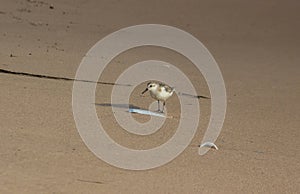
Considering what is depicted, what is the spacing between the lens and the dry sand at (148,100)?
5.77 m

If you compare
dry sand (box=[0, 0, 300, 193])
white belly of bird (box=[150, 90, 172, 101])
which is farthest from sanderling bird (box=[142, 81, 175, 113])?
dry sand (box=[0, 0, 300, 193])

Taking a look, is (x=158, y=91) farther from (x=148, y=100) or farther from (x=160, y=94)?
(x=148, y=100)

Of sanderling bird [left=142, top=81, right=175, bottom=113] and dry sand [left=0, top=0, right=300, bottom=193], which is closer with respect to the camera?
dry sand [left=0, top=0, right=300, bottom=193]

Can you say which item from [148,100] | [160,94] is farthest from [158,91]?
[148,100]

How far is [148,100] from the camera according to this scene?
8547 millimetres

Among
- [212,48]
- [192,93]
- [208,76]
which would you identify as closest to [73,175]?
[192,93]

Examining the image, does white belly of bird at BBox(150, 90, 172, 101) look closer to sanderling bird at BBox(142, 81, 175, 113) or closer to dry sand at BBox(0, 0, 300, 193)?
sanderling bird at BBox(142, 81, 175, 113)

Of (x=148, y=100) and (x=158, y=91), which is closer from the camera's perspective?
(x=158, y=91)

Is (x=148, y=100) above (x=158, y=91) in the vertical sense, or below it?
above

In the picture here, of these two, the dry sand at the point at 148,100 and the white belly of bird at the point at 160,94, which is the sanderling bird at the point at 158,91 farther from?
the dry sand at the point at 148,100

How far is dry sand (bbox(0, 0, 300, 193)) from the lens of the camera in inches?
227

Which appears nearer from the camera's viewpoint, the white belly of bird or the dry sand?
the dry sand

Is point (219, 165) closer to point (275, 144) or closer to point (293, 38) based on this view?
point (275, 144)

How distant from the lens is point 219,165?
20.8ft
